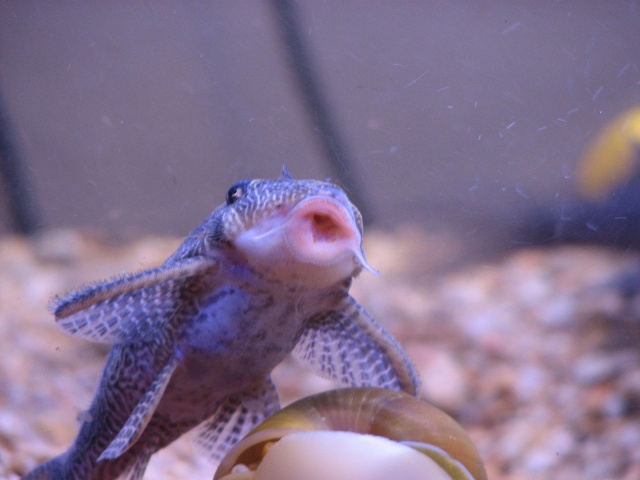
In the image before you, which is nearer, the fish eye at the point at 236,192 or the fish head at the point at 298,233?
the fish head at the point at 298,233

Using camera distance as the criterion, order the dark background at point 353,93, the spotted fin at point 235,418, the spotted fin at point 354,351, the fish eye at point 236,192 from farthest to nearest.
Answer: the dark background at point 353,93
the spotted fin at point 235,418
the spotted fin at point 354,351
the fish eye at point 236,192

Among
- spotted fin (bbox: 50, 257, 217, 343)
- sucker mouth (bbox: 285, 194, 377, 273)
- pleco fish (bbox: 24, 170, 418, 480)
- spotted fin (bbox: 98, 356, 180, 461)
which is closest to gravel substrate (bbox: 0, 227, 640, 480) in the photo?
spotted fin (bbox: 50, 257, 217, 343)

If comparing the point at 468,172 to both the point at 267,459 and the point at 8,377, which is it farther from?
the point at 8,377

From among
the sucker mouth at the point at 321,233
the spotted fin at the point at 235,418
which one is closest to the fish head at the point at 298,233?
the sucker mouth at the point at 321,233

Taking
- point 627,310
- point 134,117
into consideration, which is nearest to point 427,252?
point 627,310

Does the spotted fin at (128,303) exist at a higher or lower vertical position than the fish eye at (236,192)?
lower

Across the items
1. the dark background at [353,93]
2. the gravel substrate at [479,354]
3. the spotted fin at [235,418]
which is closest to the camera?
the spotted fin at [235,418]

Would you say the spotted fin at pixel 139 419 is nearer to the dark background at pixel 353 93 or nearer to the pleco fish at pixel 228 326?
the pleco fish at pixel 228 326
